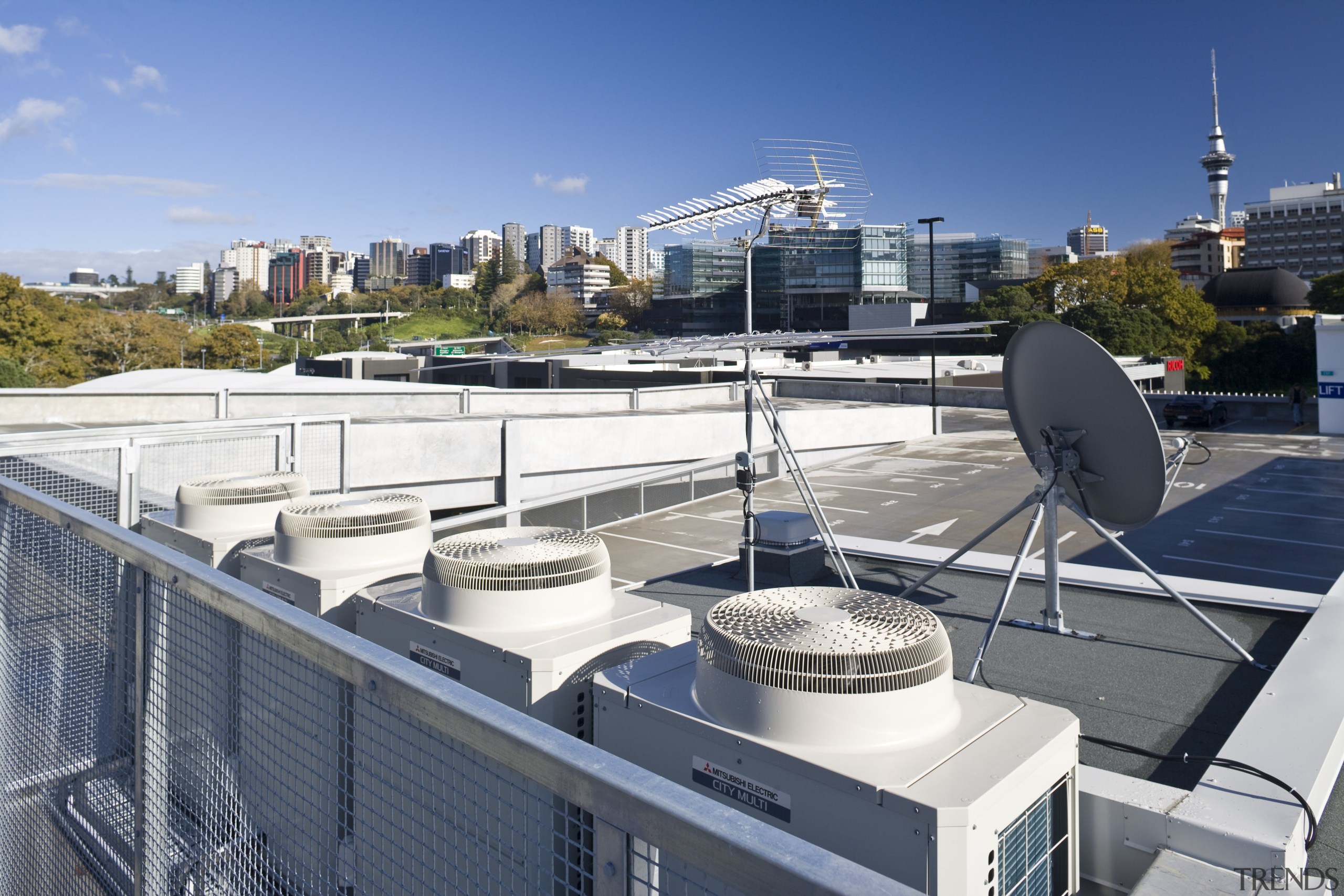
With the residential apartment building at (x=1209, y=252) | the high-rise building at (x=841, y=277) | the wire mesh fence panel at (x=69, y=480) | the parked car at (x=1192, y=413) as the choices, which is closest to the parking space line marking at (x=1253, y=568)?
the wire mesh fence panel at (x=69, y=480)

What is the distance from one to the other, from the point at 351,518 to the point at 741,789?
299 cm

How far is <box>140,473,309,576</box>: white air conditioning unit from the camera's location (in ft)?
19.1

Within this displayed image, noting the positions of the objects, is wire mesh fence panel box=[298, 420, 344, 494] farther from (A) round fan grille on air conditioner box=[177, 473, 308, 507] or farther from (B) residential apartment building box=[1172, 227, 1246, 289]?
(B) residential apartment building box=[1172, 227, 1246, 289]

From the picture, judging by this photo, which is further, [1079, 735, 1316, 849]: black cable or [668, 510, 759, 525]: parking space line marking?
[668, 510, 759, 525]: parking space line marking

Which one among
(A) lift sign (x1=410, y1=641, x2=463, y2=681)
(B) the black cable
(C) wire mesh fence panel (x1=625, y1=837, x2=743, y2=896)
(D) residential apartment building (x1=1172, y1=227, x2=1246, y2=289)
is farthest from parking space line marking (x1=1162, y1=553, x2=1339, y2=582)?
(D) residential apartment building (x1=1172, y1=227, x2=1246, y2=289)

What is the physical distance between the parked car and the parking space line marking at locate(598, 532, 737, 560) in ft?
100

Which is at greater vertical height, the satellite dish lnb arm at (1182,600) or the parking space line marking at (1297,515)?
the satellite dish lnb arm at (1182,600)

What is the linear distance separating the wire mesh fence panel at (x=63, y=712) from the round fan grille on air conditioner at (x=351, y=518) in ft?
4.25

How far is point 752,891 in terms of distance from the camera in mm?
1196

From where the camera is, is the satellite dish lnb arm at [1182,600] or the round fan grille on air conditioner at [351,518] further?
the satellite dish lnb arm at [1182,600]

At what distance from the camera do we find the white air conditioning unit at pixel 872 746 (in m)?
2.76

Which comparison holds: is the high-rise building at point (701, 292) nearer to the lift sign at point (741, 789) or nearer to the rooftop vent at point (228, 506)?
the rooftop vent at point (228, 506)

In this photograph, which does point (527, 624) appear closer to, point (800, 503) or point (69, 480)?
point (69, 480)

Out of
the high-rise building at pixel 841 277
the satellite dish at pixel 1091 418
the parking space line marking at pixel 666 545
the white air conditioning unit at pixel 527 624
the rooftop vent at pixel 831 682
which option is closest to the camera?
the rooftop vent at pixel 831 682
